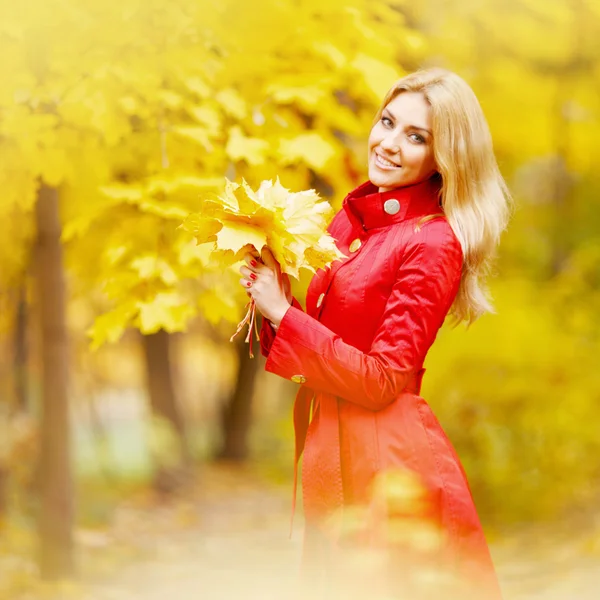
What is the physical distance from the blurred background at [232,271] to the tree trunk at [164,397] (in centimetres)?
3

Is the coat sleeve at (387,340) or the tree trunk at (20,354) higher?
the coat sleeve at (387,340)

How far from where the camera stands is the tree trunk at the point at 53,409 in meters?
4.95

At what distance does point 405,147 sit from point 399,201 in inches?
5.7

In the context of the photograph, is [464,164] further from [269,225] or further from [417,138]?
[269,225]

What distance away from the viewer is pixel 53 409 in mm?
5133

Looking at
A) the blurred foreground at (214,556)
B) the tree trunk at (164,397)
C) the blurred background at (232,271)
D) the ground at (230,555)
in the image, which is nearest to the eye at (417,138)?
the blurred background at (232,271)

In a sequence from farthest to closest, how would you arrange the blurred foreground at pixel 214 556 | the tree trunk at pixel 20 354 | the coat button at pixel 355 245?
the tree trunk at pixel 20 354, the blurred foreground at pixel 214 556, the coat button at pixel 355 245

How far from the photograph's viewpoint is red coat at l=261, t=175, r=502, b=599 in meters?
2.01

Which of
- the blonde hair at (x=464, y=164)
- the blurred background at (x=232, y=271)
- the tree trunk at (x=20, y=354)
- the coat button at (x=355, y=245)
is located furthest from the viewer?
the tree trunk at (x=20, y=354)

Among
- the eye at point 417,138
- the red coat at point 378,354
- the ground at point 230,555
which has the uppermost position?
the eye at point 417,138

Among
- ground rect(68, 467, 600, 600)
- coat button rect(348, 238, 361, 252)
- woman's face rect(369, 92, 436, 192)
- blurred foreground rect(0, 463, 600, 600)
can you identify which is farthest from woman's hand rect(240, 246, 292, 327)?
ground rect(68, 467, 600, 600)

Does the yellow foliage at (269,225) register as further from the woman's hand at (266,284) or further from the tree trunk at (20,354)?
the tree trunk at (20,354)

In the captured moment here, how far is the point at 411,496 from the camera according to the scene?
2090 mm

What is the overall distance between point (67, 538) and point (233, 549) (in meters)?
2.27
